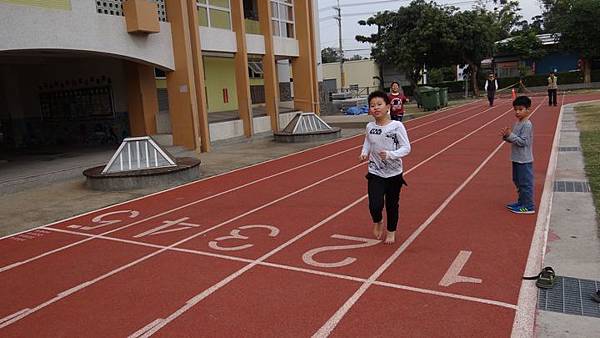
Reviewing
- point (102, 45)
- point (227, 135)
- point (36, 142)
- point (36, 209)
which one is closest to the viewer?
point (36, 209)

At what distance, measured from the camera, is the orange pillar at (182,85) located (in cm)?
1452

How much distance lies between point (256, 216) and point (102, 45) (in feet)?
25.3

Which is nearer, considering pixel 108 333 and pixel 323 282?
pixel 108 333

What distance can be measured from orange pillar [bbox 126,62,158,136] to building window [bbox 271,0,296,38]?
20.2 feet

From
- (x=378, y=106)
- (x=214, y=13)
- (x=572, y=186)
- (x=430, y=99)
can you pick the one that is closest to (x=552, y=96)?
(x=430, y=99)

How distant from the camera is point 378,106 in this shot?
504cm

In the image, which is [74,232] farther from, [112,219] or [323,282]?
[323,282]

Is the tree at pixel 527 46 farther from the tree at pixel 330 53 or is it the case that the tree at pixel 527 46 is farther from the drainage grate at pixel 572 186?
the tree at pixel 330 53

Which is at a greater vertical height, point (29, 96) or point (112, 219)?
point (29, 96)

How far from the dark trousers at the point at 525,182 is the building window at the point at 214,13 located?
12.6 meters

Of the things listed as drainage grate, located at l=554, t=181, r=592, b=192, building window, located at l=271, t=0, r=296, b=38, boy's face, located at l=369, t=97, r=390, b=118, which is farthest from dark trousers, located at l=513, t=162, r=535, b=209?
building window, located at l=271, t=0, r=296, b=38

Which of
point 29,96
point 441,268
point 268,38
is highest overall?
point 268,38

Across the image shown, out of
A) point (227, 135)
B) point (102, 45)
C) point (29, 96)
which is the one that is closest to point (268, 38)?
point (227, 135)

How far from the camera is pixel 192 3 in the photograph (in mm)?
15023
